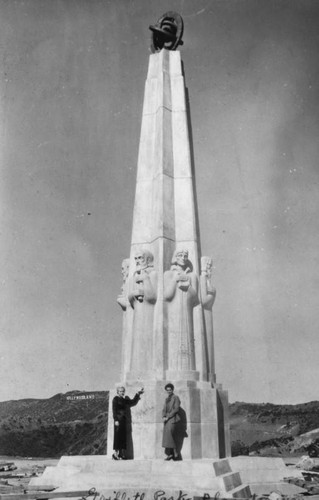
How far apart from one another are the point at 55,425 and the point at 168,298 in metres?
17.5

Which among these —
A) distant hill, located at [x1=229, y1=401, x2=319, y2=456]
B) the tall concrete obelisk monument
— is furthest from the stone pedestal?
distant hill, located at [x1=229, y1=401, x2=319, y2=456]

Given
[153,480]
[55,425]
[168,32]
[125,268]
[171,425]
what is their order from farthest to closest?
[55,425] → [168,32] → [125,268] → [171,425] → [153,480]

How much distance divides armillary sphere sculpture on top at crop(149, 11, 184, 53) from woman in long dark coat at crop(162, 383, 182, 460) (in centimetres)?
1012

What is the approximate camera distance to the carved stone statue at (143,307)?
406 inches

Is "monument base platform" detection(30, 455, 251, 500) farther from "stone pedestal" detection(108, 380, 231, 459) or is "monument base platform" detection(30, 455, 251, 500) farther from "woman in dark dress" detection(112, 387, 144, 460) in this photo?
"stone pedestal" detection(108, 380, 231, 459)

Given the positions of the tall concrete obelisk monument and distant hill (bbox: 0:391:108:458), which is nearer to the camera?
the tall concrete obelisk monument

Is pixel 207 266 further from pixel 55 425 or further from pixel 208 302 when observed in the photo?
pixel 55 425

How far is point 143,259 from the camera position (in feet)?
35.7

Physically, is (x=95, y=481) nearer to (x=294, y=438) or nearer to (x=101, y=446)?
(x=101, y=446)

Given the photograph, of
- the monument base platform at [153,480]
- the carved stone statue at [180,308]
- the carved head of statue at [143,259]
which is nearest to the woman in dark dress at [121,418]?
the monument base platform at [153,480]

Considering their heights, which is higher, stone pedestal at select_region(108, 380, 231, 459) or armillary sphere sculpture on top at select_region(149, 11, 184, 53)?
armillary sphere sculpture on top at select_region(149, 11, 184, 53)

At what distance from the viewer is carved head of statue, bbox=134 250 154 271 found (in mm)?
10883

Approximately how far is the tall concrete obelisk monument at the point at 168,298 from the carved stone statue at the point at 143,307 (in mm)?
21

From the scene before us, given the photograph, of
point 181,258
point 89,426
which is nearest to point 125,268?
point 181,258
